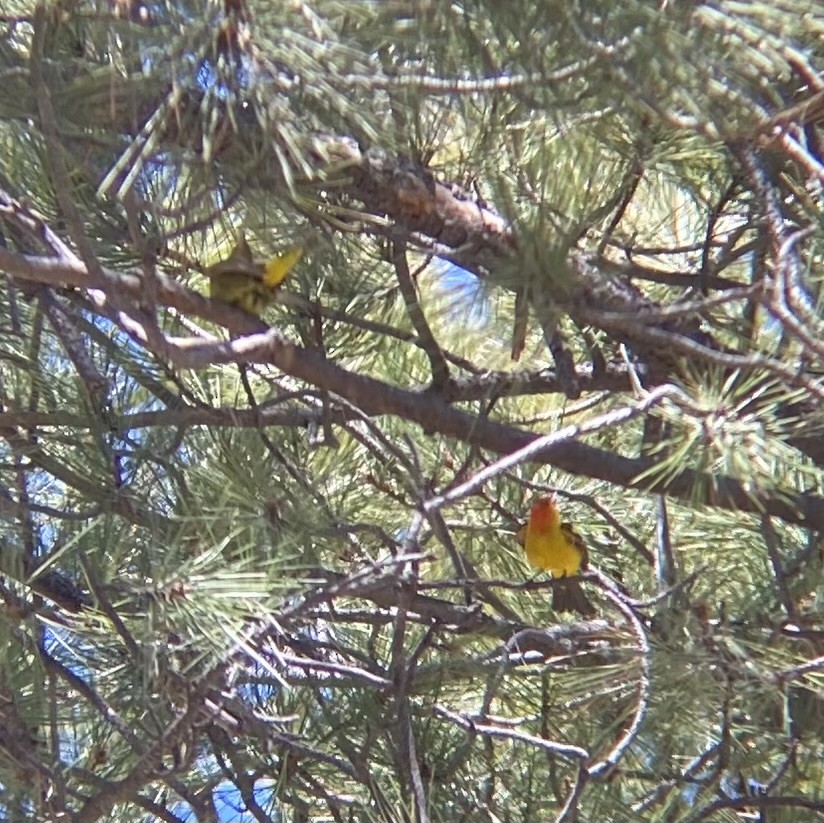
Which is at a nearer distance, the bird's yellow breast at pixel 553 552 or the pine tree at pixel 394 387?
the pine tree at pixel 394 387

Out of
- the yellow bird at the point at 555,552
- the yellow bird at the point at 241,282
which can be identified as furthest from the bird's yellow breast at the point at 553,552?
the yellow bird at the point at 241,282

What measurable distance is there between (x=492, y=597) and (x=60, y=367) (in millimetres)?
469

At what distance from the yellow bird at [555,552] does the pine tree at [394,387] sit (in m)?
0.03

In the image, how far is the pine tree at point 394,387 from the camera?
0.71 metres

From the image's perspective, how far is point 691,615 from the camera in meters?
1.00

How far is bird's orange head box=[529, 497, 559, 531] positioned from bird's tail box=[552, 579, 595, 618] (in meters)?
0.06

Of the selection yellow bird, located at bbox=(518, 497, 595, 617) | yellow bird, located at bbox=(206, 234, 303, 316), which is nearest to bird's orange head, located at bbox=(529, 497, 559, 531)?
yellow bird, located at bbox=(518, 497, 595, 617)

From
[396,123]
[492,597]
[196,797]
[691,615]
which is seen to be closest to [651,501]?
[492,597]

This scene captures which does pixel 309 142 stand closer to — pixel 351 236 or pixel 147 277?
pixel 147 277

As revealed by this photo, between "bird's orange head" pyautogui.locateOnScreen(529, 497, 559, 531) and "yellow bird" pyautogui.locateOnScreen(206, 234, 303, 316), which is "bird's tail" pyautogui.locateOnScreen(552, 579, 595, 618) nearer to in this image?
"bird's orange head" pyautogui.locateOnScreen(529, 497, 559, 531)

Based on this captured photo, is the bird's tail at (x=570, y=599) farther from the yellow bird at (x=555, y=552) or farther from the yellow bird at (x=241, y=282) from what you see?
the yellow bird at (x=241, y=282)

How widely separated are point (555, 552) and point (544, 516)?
43 mm

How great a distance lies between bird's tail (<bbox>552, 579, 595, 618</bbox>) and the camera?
131cm

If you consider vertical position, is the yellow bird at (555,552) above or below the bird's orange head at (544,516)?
below
